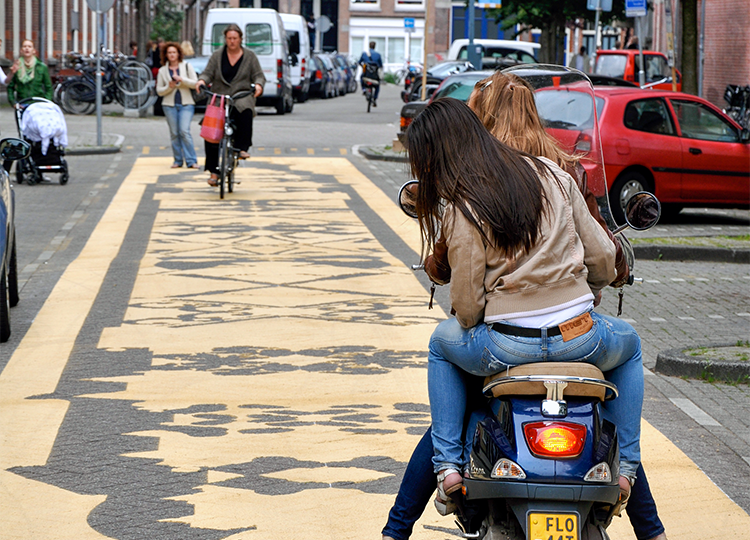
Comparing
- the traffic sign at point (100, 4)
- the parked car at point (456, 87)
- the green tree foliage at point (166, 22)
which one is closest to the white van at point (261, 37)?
the traffic sign at point (100, 4)

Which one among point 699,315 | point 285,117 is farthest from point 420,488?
point 285,117

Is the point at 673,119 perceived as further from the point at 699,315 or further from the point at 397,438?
the point at 397,438

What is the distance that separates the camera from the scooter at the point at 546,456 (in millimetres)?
3031

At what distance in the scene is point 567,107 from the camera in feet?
18.8

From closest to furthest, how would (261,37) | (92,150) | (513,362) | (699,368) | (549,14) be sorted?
(513,362) < (699,368) < (92,150) < (261,37) < (549,14)

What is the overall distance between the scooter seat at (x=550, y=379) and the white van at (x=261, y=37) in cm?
2862

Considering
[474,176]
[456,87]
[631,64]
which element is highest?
[631,64]

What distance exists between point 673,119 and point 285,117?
19.6 m

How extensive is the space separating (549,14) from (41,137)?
934 inches

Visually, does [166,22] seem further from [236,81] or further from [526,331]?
[526,331]

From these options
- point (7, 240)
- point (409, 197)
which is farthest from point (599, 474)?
point (7, 240)

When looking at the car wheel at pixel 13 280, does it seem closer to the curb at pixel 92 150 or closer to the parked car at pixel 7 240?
the parked car at pixel 7 240

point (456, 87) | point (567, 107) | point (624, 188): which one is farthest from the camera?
point (456, 87)

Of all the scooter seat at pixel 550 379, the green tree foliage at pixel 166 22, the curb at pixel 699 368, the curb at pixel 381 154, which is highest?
the green tree foliage at pixel 166 22
